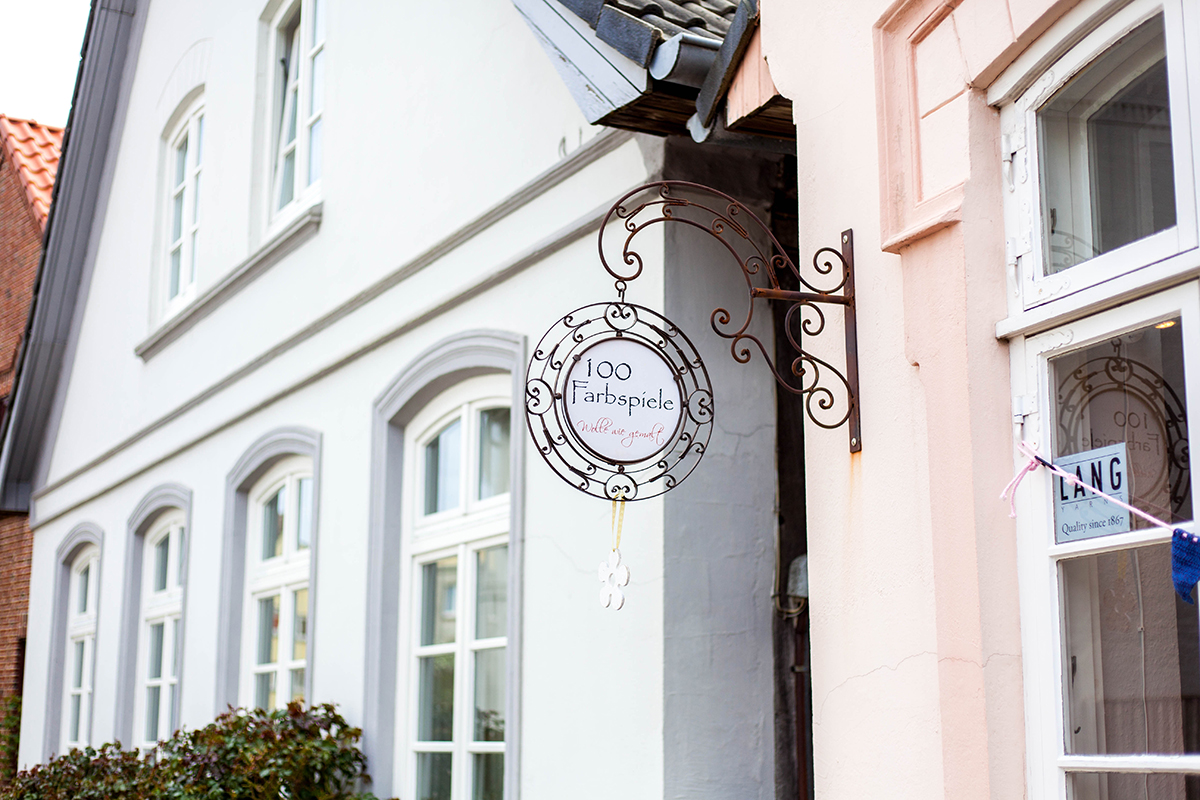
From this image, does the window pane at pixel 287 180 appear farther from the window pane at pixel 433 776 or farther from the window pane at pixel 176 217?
the window pane at pixel 433 776

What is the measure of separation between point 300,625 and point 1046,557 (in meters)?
5.28

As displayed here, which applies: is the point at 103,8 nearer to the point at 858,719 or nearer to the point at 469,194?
the point at 469,194

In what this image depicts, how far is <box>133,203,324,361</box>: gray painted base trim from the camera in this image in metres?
7.65

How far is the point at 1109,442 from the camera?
9.73 ft

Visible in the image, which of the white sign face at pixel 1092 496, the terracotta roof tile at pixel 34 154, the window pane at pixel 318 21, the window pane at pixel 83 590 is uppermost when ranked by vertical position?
the terracotta roof tile at pixel 34 154

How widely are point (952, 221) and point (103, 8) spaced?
10.1 m

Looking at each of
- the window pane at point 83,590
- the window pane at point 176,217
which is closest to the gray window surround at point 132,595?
the window pane at point 83,590

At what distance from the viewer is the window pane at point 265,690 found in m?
7.74

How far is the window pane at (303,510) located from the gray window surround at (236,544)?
193mm

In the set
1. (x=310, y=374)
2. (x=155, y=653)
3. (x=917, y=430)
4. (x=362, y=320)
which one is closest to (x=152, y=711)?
(x=155, y=653)

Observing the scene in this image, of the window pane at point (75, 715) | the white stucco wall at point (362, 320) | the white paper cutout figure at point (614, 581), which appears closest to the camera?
the white paper cutout figure at point (614, 581)

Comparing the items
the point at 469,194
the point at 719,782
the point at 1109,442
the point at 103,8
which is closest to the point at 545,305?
the point at 469,194

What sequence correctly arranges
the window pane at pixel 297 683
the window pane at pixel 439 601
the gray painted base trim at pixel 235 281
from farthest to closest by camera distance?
the gray painted base trim at pixel 235 281 < the window pane at pixel 297 683 < the window pane at pixel 439 601

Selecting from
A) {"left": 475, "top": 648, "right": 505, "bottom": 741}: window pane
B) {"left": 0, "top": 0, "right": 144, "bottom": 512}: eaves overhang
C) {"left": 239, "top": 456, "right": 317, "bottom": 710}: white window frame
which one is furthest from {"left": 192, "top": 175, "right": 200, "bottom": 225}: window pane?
{"left": 475, "top": 648, "right": 505, "bottom": 741}: window pane
